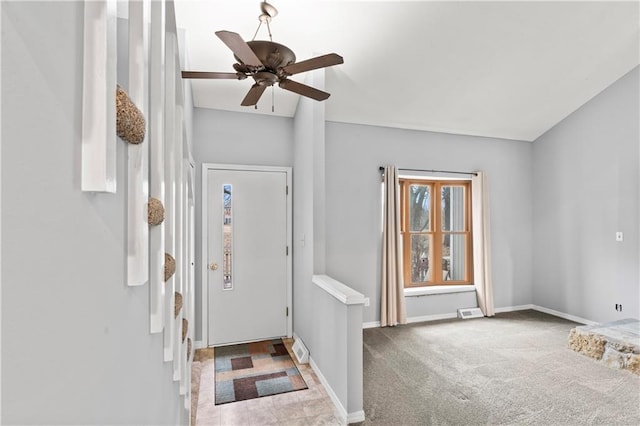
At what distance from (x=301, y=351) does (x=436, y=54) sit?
3.29 metres

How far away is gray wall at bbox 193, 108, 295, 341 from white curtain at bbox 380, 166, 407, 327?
1.33m

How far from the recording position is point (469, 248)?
186 inches

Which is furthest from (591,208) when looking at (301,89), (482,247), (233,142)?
(233,142)

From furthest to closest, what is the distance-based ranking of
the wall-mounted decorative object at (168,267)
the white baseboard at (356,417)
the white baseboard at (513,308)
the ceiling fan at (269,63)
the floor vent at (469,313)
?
the white baseboard at (513,308), the floor vent at (469,313), the white baseboard at (356,417), the ceiling fan at (269,63), the wall-mounted decorative object at (168,267)

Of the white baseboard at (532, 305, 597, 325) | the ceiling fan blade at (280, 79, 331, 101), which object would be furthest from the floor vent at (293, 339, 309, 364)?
the white baseboard at (532, 305, 597, 325)

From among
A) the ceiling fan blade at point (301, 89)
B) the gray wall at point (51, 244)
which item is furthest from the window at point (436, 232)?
the gray wall at point (51, 244)

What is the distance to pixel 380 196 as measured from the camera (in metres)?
4.14

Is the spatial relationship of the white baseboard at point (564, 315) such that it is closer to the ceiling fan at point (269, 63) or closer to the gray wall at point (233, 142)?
the gray wall at point (233, 142)

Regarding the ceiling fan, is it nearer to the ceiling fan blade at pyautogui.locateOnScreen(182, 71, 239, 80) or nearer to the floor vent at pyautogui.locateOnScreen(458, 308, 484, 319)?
the ceiling fan blade at pyautogui.locateOnScreen(182, 71, 239, 80)

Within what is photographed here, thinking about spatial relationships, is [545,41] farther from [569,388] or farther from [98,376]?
[98,376]

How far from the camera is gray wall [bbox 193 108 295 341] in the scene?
3.52 metres

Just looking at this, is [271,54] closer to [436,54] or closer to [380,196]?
[436,54]

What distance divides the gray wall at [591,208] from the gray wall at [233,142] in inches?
154

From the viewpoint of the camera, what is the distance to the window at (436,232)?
446 centimetres
